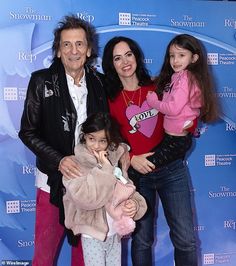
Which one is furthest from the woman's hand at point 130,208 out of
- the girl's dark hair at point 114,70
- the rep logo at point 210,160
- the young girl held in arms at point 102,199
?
the rep logo at point 210,160

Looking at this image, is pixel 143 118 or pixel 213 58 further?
pixel 213 58

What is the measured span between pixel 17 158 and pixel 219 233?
1564 mm

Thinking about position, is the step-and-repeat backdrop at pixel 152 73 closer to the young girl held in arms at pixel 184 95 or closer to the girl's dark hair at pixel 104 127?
the young girl held in arms at pixel 184 95

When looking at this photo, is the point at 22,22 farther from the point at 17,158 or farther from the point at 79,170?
the point at 79,170

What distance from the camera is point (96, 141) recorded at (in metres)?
1.96

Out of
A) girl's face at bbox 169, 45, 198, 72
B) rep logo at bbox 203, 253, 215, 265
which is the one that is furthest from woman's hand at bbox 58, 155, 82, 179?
rep logo at bbox 203, 253, 215, 265

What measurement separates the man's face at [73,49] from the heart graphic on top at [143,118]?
1.18 feet

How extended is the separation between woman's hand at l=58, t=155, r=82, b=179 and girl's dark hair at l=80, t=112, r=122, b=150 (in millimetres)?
117

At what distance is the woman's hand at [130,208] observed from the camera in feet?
6.39

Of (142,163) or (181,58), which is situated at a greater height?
(181,58)

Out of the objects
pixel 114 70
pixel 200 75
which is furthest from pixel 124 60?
pixel 200 75

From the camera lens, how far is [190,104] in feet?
7.23

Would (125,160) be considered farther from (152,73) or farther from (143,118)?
(152,73)

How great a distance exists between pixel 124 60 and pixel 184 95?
0.37 meters
